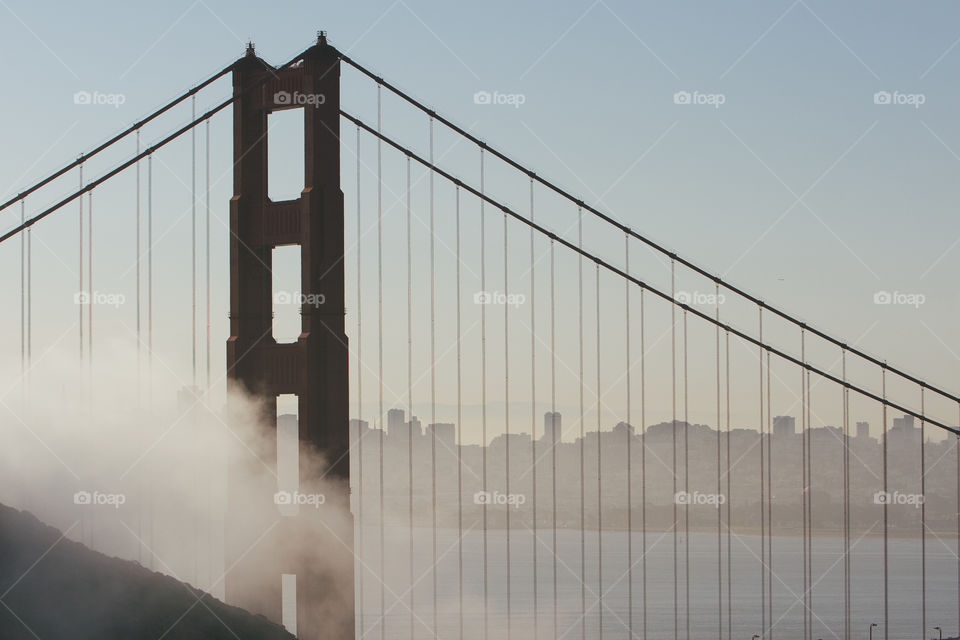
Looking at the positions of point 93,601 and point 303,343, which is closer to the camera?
point 303,343

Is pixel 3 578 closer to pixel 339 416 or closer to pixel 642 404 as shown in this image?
pixel 339 416

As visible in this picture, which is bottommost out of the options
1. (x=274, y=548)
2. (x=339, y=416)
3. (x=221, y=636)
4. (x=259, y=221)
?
(x=221, y=636)

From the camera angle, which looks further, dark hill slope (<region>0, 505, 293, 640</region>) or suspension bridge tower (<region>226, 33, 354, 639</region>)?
dark hill slope (<region>0, 505, 293, 640</region>)

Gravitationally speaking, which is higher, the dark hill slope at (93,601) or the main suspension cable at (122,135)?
the main suspension cable at (122,135)

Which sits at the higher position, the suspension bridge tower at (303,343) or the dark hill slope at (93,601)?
the suspension bridge tower at (303,343)

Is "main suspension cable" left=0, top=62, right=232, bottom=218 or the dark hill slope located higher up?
"main suspension cable" left=0, top=62, right=232, bottom=218

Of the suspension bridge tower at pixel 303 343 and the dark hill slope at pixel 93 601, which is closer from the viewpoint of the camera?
the suspension bridge tower at pixel 303 343

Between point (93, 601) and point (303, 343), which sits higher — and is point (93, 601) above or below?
below

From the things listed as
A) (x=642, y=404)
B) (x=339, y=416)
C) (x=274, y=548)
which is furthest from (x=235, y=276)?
(x=642, y=404)
